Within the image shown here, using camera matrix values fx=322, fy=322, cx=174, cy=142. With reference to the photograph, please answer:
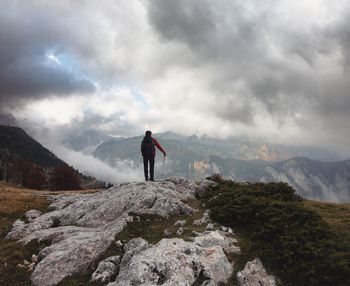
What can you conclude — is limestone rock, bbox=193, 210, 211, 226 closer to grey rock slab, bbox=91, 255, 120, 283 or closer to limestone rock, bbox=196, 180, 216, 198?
grey rock slab, bbox=91, 255, 120, 283

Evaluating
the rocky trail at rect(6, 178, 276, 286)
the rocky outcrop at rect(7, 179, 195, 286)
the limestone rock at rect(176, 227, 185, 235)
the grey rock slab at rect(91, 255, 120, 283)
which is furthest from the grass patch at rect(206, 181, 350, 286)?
the grey rock slab at rect(91, 255, 120, 283)

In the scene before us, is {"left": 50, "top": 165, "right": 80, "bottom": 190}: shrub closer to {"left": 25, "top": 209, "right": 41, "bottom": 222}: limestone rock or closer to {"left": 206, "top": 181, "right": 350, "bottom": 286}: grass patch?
{"left": 25, "top": 209, "right": 41, "bottom": 222}: limestone rock

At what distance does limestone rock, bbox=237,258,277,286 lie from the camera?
17406mm

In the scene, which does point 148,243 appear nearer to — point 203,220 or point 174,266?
point 174,266

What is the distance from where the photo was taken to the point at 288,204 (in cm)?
2242

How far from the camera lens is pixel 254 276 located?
17922mm

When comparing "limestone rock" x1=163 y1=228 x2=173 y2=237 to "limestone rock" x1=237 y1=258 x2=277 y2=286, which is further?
"limestone rock" x1=163 y1=228 x2=173 y2=237

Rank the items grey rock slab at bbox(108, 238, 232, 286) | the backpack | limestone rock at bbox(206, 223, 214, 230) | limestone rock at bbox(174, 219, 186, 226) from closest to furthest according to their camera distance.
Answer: grey rock slab at bbox(108, 238, 232, 286), limestone rock at bbox(206, 223, 214, 230), limestone rock at bbox(174, 219, 186, 226), the backpack

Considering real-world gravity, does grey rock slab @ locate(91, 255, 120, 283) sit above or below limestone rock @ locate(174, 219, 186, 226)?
below

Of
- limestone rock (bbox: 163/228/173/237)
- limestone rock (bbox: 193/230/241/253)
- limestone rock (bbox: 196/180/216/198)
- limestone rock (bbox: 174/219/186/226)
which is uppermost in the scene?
limestone rock (bbox: 196/180/216/198)

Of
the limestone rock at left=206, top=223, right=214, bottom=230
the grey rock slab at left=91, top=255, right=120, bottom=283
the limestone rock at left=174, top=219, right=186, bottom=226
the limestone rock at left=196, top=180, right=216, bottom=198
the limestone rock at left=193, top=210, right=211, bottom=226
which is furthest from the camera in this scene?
the limestone rock at left=196, top=180, right=216, bottom=198

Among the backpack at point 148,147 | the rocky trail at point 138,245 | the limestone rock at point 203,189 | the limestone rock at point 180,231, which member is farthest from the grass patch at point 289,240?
the backpack at point 148,147

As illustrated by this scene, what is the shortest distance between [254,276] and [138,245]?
7297mm

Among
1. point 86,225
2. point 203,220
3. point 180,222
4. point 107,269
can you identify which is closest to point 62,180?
point 86,225
